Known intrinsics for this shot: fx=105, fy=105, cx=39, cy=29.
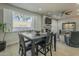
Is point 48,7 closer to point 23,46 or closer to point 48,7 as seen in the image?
point 48,7

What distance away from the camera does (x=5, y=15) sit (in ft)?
6.14

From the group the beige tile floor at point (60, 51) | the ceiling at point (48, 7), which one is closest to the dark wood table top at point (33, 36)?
the beige tile floor at point (60, 51)

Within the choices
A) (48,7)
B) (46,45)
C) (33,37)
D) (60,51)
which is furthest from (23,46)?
(48,7)

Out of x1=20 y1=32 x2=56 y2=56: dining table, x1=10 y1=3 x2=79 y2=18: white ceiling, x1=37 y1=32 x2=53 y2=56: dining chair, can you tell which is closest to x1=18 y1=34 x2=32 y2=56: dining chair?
x1=20 y1=32 x2=56 y2=56: dining table

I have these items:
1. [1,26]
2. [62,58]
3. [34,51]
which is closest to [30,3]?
[1,26]

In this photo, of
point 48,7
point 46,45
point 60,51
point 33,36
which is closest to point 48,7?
point 48,7

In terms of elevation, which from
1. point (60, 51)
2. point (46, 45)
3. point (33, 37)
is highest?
point (33, 37)

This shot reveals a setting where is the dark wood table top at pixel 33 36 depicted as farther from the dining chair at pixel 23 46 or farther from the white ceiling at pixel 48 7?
the white ceiling at pixel 48 7

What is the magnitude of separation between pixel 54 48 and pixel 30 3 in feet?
3.12

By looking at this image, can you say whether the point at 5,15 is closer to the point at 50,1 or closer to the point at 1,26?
the point at 1,26

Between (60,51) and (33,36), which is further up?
(33,36)

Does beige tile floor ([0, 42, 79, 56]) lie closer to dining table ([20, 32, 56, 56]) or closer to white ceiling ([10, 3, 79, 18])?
dining table ([20, 32, 56, 56])

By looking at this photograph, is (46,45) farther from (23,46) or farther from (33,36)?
(23,46)

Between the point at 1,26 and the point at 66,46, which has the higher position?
the point at 1,26
